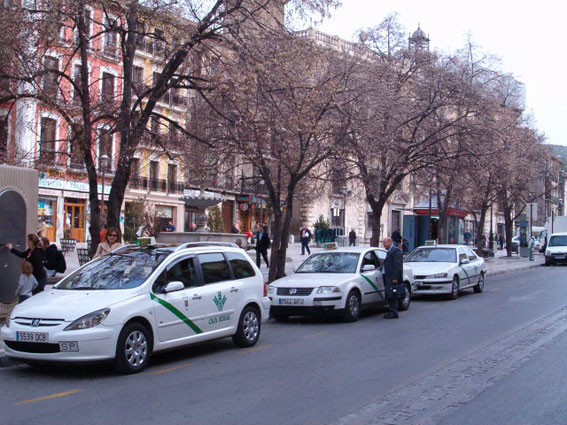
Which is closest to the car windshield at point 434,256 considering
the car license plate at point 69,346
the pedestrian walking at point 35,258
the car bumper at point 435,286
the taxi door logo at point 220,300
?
the car bumper at point 435,286

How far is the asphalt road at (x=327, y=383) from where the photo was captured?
6723 mm

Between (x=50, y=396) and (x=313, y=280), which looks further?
(x=313, y=280)

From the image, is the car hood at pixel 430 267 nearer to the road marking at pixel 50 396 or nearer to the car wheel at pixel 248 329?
the car wheel at pixel 248 329

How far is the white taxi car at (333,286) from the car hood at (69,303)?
5.38m

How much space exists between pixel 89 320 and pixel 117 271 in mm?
1424

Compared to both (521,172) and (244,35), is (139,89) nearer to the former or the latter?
(244,35)

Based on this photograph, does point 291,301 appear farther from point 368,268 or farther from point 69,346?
point 69,346

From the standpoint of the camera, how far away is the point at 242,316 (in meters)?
10.9

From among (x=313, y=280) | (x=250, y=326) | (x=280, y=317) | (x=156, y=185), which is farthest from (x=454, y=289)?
(x=156, y=185)

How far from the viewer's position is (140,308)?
28.9 feet

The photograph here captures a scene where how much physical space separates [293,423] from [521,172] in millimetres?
29927

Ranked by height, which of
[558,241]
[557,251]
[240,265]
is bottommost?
[557,251]

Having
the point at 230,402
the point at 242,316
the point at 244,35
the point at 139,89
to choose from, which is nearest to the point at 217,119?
the point at 139,89

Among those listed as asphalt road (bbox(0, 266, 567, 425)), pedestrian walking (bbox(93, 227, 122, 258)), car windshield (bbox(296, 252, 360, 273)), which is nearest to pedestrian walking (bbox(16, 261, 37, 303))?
pedestrian walking (bbox(93, 227, 122, 258))
